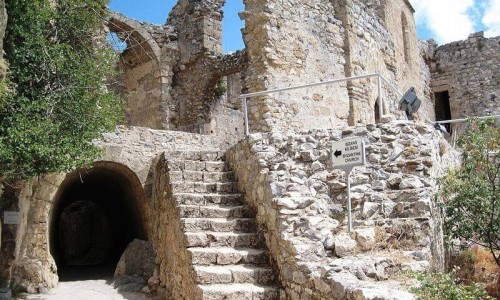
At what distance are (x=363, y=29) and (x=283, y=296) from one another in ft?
31.5

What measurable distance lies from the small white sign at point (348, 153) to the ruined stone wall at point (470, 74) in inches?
632

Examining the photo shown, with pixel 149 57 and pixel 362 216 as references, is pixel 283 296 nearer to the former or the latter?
pixel 362 216

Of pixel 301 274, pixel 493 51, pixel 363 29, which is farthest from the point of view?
pixel 493 51

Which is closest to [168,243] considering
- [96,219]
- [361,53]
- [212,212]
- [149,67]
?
[212,212]

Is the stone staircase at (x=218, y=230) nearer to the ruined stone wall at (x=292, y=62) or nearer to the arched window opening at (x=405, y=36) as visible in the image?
the ruined stone wall at (x=292, y=62)

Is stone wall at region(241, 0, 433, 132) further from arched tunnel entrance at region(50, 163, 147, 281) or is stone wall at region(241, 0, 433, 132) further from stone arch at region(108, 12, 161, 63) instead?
stone arch at region(108, 12, 161, 63)

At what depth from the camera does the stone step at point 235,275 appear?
6055 mm

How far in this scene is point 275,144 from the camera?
23.9ft

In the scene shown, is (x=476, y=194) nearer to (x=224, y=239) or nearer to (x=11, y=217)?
(x=224, y=239)

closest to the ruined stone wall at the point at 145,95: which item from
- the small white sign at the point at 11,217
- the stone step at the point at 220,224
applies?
the small white sign at the point at 11,217

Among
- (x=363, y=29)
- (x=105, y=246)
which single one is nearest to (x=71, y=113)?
(x=363, y=29)

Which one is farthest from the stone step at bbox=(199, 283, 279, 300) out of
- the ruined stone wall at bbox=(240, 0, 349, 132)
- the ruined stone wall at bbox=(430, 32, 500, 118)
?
the ruined stone wall at bbox=(430, 32, 500, 118)

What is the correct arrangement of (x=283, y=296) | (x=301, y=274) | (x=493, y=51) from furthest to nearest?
(x=493, y=51) < (x=283, y=296) < (x=301, y=274)

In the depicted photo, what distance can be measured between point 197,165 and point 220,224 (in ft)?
5.87
